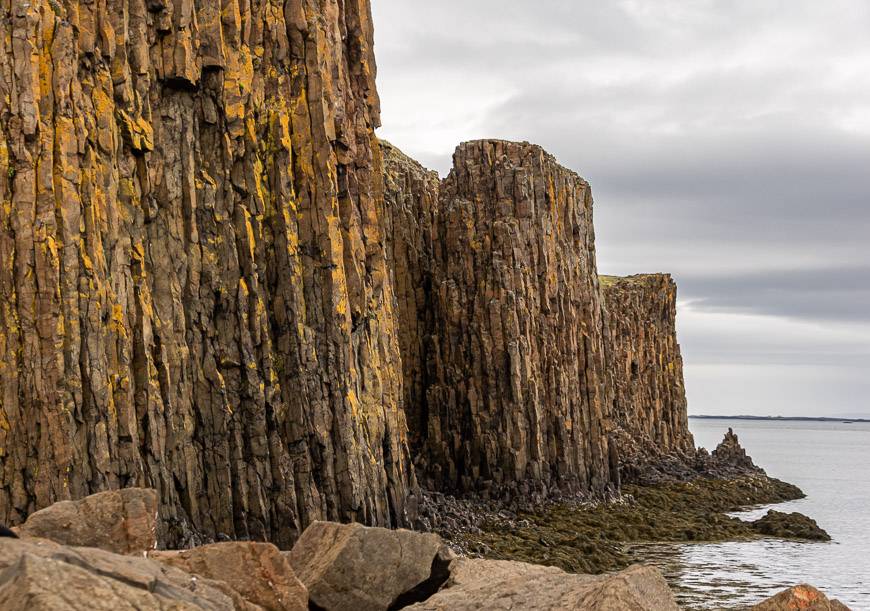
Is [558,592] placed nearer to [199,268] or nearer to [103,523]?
[103,523]

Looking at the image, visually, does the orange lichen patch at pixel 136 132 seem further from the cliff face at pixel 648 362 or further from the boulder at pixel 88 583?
the cliff face at pixel 648 362

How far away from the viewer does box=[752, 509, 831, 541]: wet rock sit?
58650mm

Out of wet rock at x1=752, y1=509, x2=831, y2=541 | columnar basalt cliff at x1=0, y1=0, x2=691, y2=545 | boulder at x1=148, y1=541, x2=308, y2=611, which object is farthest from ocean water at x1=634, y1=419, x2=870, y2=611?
boulder at x1=148, y1=541, x2=308, y2=611

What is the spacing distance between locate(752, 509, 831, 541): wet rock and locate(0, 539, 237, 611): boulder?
51465 mm

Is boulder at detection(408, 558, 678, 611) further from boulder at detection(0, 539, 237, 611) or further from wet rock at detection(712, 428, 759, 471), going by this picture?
wet rock at detection(712, 428, 759, 471)

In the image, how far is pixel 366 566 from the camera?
16.2 m

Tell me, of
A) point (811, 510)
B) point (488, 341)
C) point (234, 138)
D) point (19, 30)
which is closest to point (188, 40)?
point (234, 138)

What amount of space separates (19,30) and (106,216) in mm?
5646

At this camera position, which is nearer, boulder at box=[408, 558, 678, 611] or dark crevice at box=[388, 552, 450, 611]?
boulder at box=[408, 558, 678, 611]

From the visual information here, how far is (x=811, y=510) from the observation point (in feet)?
267

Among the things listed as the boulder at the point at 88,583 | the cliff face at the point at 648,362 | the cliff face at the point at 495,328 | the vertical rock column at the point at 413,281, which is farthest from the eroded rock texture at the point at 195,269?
the cliff face at the point at 648,362

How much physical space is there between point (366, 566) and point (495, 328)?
159ft

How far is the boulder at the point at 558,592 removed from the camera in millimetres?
13258

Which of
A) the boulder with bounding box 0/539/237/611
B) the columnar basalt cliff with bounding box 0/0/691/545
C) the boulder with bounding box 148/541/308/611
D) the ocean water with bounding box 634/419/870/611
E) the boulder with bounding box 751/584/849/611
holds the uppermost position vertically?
the columnar basalt cliff with bounding box 0/0/691/545
